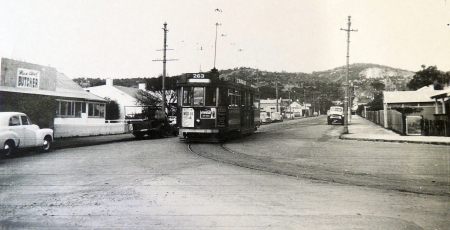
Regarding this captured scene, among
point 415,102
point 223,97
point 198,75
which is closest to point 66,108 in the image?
point 198,75

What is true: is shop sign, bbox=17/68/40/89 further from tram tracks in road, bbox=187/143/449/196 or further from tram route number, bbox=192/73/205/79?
tram tracks in road, bbox=187/143/449/196

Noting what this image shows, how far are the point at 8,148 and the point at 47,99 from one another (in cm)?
435

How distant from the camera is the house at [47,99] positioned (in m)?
12.8

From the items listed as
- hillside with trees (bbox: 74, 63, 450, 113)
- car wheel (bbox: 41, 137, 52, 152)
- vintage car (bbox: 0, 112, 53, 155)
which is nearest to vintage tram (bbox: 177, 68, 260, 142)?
hillside with trees (bbox: 74, 63, 450, 113)

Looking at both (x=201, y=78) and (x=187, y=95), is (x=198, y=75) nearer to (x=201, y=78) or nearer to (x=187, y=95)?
(x=201, y=78)

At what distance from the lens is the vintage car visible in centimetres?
1071

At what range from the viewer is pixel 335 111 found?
41.2 metres

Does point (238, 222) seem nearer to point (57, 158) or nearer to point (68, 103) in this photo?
point (57, 158)

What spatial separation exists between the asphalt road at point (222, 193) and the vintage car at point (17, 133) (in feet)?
1.63

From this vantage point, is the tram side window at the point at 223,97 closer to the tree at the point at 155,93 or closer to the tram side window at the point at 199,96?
the tram side window at the point at 199,96

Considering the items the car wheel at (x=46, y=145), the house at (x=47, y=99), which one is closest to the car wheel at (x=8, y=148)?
the house at (x=47, y=99)

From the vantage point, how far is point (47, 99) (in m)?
14.8

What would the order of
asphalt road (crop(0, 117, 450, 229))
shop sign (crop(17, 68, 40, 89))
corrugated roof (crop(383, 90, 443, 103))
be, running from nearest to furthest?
asphalt road (crop(0, 117, 450, 229)), shop sign (crop(17, 68, 40, 89)), corrugated roof (crop(383, 90, 443, 103))

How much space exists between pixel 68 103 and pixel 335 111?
28.9 meters
